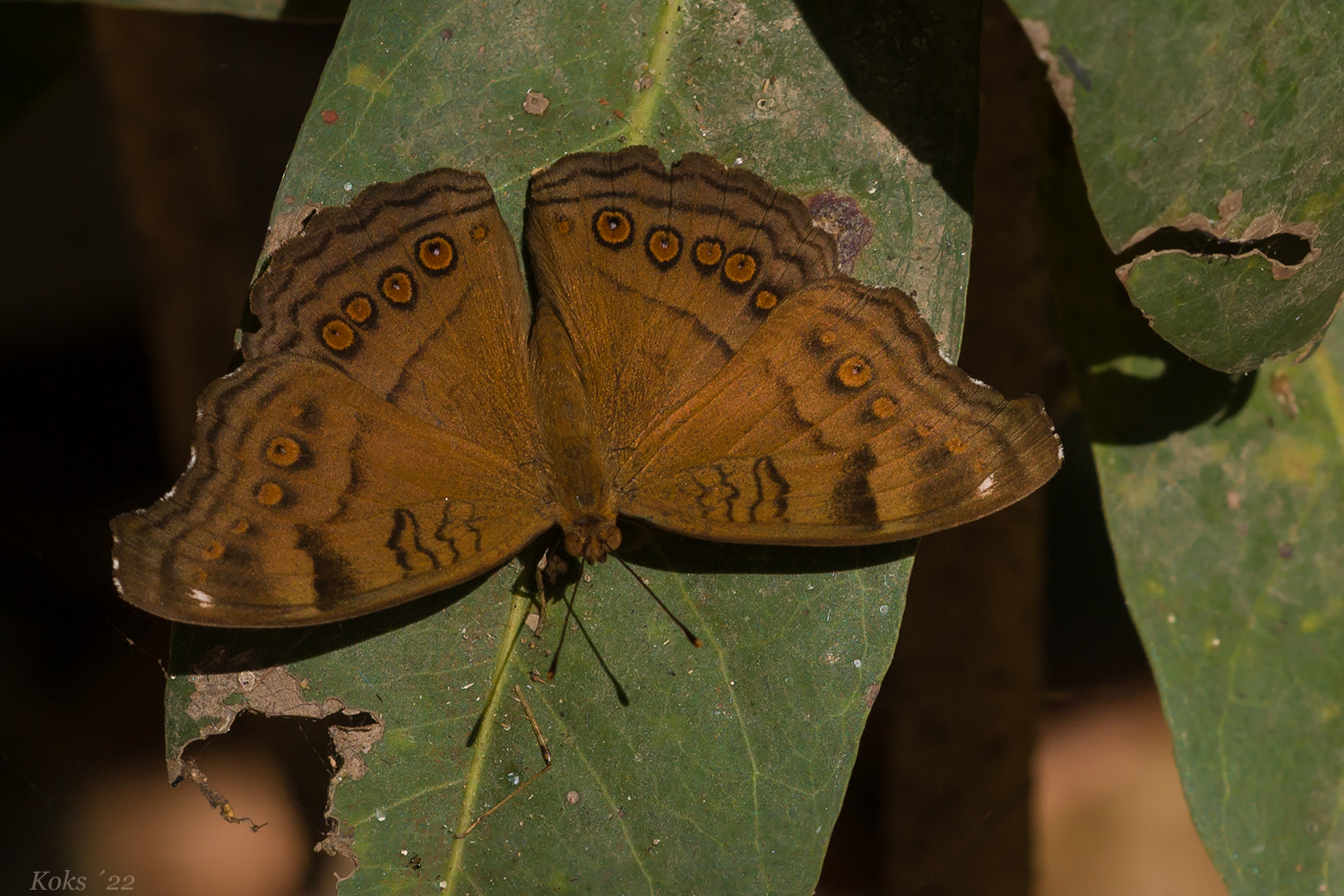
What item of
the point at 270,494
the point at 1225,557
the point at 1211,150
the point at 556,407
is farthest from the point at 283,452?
the point at 1225,557

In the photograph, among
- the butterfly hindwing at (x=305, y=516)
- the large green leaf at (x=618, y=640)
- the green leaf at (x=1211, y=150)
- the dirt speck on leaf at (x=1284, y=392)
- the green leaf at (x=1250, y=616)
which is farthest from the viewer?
the dirt speck on leaf at (x=1284, y=392)

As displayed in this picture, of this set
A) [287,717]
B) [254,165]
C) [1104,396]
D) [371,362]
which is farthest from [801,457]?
[254,165]

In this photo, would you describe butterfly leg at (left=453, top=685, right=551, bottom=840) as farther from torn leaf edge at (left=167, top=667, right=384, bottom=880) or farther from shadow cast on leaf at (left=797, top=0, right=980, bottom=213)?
shadow cast on leaf at (left=797, top=0, right=980, bottom=213)

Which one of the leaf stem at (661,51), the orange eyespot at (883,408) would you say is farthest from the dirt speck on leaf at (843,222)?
the leaf stem at (661,51)

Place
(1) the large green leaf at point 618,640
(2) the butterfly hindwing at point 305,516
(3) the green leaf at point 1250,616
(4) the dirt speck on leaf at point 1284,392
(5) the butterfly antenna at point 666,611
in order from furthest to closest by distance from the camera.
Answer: (4) the dirt speck on leaf at point 1284,392, (3) the green leaf at point 1250,616, (5) the butterfly antenna at point 666,611, (1) the large green leaf at point 618,640, (2) the butterfly hindwing at point 305,516

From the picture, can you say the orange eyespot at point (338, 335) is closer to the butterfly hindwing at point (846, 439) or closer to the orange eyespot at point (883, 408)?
the butterfly hindwing at point (846, 439)

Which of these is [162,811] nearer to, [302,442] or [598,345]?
[302,442]

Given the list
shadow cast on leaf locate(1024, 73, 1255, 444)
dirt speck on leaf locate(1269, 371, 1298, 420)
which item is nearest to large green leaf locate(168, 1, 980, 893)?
shadow cast on leaf locate(1024, 73, 1255, 444)
